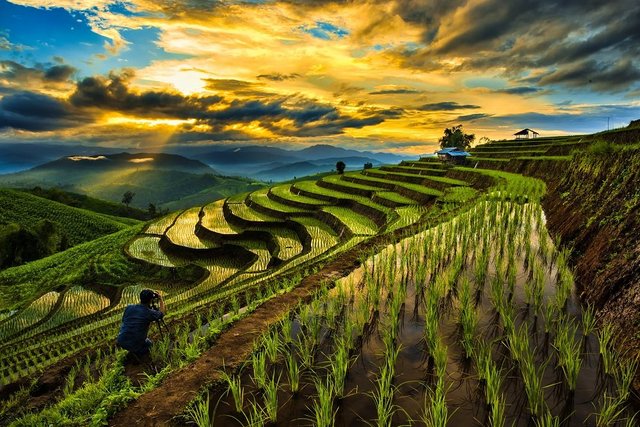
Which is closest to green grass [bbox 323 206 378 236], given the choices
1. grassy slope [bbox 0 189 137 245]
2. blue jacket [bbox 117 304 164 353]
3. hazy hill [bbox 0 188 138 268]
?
blue jacket [bbox 117 304 164 353]

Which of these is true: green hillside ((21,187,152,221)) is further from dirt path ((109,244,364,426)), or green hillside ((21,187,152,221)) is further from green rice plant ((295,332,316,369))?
green rice plant ((295,332,316,369))

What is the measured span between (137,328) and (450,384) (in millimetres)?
4425

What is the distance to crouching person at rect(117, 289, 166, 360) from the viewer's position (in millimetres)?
5207

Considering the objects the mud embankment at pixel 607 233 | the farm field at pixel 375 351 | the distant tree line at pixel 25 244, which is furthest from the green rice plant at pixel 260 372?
the distant tree line at pixel 25 244

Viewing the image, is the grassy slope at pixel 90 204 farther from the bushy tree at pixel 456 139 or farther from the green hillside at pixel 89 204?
the bushy tree at pixel 456 139

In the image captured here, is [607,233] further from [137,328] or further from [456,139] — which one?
[456,139]

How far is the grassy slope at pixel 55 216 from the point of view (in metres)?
49.5

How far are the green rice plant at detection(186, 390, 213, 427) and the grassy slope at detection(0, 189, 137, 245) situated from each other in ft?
180

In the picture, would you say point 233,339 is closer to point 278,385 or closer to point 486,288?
point 278,385

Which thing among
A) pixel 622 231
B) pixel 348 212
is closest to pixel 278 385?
pixel 622 231

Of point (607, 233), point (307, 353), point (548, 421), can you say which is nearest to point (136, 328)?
point (307, 353)

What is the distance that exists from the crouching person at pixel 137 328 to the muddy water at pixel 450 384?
2.17 meters

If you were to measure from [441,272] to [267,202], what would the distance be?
2138 cm

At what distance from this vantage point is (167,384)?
3.93 m
